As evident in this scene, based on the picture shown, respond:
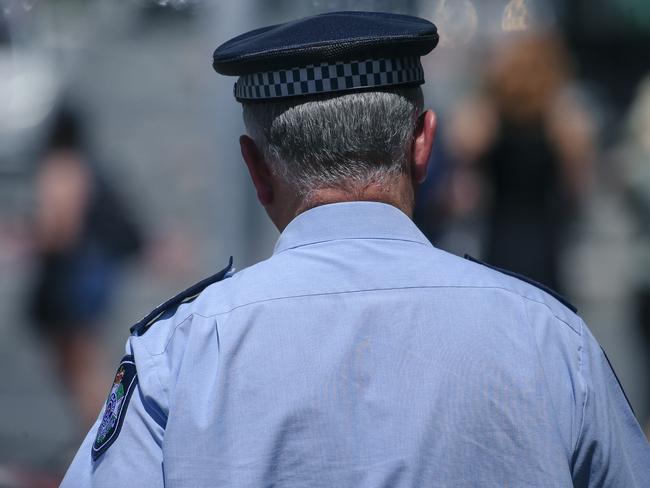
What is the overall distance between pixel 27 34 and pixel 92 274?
6.54 ft

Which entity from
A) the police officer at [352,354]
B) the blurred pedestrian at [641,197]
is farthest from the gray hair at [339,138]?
the blurred pedestrian at [641,197]

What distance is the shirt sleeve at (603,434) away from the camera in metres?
1.30

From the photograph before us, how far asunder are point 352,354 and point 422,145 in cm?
38

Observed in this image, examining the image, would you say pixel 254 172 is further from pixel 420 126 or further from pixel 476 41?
pixel 476 41

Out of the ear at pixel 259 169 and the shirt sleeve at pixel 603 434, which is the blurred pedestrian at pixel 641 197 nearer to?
the shirt sleeve at pixel 603 434

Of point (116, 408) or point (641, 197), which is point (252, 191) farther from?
point (116, 408)

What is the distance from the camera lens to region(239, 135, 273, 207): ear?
147 centimetres

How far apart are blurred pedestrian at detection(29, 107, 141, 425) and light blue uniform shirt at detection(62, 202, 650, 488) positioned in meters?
2.68

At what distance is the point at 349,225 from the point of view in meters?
1.37

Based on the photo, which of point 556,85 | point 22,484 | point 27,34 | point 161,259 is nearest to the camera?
point 22,484

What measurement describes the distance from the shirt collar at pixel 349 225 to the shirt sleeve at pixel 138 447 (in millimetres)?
268

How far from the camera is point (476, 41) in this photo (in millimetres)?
4137

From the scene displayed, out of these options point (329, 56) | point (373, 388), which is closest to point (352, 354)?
point (373, 388)

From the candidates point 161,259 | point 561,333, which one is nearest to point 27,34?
point 161,259
